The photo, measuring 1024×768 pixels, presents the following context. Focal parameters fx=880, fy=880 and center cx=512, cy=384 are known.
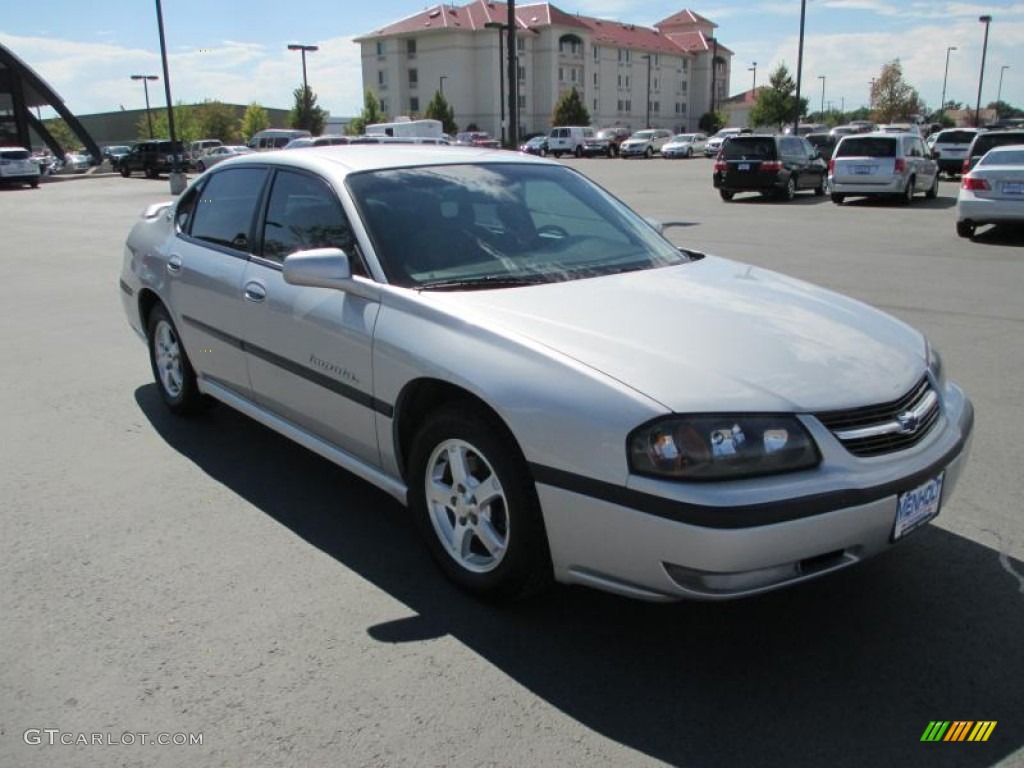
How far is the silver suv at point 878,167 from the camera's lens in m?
→ 20.0

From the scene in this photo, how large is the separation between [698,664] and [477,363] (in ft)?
4.07

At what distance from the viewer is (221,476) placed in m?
4.59

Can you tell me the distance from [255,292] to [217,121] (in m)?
96.9

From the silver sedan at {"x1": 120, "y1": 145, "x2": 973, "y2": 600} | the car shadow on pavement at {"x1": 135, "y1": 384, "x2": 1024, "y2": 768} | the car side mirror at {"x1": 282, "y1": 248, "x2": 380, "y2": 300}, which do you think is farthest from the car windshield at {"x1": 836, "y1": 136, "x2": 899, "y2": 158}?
the car side mirror at {"x1": 282, "y1": 248, "x2": 380, "y2": 300}

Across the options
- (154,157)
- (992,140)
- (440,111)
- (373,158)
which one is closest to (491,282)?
(373,158)

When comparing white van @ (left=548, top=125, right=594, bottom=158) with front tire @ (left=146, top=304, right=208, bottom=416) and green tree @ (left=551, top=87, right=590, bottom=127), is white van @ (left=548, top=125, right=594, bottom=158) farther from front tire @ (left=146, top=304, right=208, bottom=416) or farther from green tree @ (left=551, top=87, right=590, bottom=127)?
front tire @ (left=146, top=304, right=208, bottom=416)

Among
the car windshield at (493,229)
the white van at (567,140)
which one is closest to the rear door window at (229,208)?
the car windshield at (493,229)

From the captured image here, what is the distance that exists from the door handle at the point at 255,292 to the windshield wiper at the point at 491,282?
3.48ft

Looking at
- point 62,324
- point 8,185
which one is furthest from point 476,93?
point 62,324

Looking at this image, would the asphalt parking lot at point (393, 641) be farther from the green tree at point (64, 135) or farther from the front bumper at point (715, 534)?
the green tree at point (64, 135)

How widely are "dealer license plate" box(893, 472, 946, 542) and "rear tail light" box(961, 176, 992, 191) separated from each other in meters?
12.0

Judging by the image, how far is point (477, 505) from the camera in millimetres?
3176

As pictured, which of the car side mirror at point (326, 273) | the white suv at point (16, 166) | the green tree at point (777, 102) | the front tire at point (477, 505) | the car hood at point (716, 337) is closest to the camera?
the car hood at point (716, 337)

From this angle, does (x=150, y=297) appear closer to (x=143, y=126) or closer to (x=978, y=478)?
(x=978, y=478)
